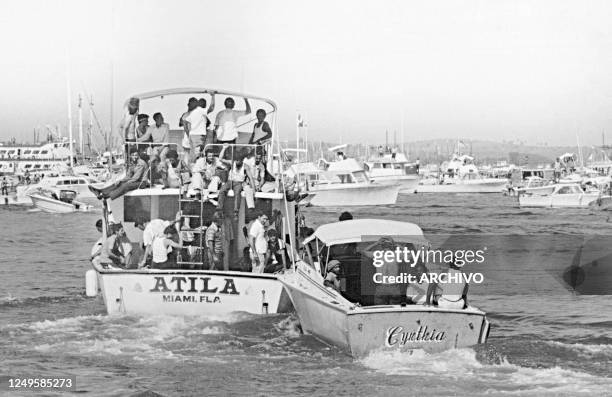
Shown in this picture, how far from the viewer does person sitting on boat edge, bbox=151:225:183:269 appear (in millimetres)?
22219

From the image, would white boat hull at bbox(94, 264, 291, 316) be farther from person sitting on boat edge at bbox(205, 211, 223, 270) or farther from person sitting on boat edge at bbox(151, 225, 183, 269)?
person sitting on boat edge at bbox(205, 211, 223, 270)

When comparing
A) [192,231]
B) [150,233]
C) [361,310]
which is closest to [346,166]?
[192,231]

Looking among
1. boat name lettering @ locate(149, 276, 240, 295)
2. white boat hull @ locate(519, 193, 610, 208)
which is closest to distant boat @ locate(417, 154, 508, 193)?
white boat hull @ locate(519, 193, 610, 208)

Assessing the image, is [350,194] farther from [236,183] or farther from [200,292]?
[200,292]

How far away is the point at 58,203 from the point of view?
81125 millimetres

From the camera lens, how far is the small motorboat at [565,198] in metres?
89.2

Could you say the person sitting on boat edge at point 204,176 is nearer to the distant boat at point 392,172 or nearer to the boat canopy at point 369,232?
the boat canopy at point 369,232

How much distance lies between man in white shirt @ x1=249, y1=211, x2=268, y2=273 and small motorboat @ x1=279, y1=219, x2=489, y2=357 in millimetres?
831

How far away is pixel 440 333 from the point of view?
16.8 meters

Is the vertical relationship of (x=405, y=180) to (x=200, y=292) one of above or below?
below

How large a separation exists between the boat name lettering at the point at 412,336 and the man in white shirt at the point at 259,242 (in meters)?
6.13

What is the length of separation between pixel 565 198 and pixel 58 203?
44699 mm

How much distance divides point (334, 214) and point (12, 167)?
100973mm

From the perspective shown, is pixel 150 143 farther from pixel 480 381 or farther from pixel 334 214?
pixel 334 214
